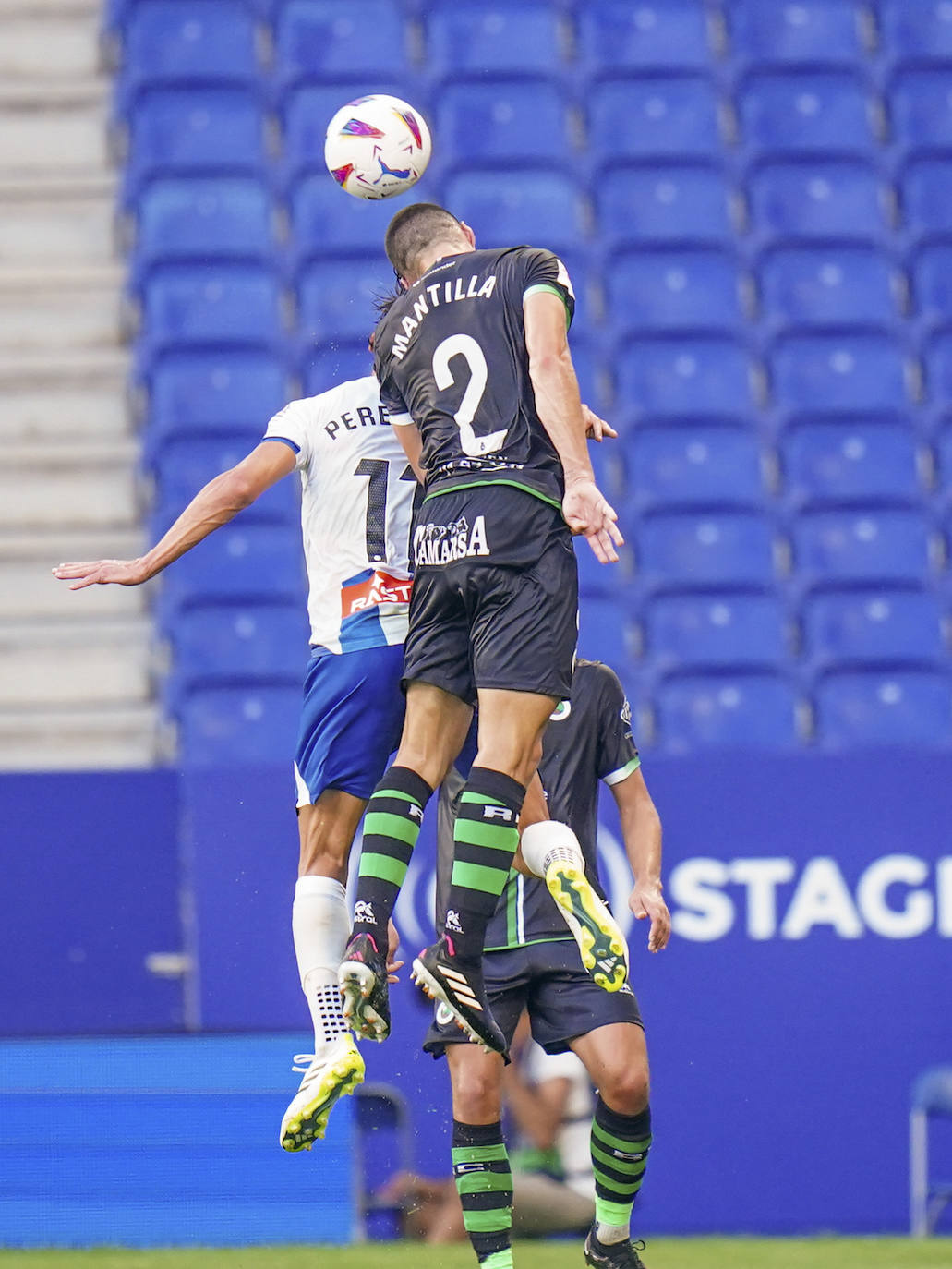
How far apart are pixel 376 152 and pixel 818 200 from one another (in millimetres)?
6170

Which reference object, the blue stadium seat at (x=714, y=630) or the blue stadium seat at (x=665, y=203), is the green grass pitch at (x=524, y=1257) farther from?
the blue stadium seat at (x=665, y=203)

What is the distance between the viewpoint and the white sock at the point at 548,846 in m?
5.89

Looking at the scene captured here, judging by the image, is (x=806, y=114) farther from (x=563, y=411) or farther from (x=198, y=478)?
(x=563, y=411)

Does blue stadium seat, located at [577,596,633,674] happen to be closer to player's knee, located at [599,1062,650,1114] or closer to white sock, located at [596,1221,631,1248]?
player's knee, located at [599,1062,650,1114]

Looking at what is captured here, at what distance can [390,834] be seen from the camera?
225 inches

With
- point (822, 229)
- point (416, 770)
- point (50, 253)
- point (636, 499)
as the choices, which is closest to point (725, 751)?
point (636, 499)

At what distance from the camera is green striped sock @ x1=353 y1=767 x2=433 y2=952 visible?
5652 millimetres

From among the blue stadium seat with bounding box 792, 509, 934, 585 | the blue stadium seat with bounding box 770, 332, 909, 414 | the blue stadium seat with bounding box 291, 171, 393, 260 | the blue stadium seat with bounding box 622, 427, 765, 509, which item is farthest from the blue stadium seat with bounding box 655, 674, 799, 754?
the blue stadium seat with bounding box 291, 171, 393, 260

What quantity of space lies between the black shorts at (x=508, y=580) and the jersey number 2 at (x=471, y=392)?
0.39 ft

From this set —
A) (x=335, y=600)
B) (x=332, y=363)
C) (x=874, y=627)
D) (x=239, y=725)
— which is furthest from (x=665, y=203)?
(x=335, y=600)

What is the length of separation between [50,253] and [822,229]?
436 centimetres

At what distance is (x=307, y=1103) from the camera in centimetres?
571

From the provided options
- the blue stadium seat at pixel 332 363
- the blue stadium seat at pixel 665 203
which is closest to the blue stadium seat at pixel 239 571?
the blue stadium seat at pixel 332 363

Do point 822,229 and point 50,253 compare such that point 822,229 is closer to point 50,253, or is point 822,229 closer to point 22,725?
point 50,253
